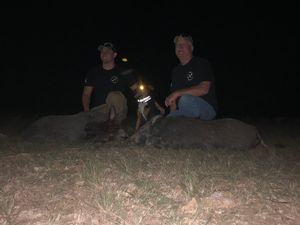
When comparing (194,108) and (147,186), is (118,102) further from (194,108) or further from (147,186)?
(147,186)

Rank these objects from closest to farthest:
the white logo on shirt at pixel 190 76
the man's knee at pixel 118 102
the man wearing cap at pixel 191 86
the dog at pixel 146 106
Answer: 1. the man wearing cap at pixel 191 86
2. the white logo on shirt at pixel 190 76
3. the dog at pixel 146 106
4. the man's knee at pixel 118 102

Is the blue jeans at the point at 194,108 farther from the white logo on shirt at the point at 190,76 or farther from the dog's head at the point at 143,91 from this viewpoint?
the dog's head at the point at 143,91

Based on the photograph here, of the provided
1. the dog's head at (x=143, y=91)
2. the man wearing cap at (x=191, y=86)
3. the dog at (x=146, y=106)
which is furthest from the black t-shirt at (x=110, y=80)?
the man wearing cap at (x=191, y=86)

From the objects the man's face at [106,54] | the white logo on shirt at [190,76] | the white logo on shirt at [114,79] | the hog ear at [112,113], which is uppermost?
the man's face at [106,54]

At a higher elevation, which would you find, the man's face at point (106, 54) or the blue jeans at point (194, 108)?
the man's face at point (106, 54)

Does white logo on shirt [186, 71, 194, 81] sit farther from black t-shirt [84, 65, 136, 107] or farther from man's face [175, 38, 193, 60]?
black t-shirt [84, 65, 136, 107]

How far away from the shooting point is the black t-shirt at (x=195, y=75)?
4878mm

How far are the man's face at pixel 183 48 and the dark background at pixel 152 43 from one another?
34.4ft

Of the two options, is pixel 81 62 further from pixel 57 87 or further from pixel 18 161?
pixel 18 161

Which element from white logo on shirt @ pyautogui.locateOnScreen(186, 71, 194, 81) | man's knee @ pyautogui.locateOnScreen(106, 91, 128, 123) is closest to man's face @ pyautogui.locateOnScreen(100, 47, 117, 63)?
man's knee @ pyautogui.locateOnScreen(106, 91, 128, 123)

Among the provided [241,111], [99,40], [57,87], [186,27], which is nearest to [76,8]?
[99,40]

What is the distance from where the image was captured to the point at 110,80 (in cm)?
559

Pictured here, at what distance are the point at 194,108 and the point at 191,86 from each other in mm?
250

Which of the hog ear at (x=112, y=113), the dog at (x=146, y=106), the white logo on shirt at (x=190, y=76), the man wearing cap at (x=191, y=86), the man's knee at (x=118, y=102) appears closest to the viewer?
the man wearing cap at (x=191, y=86)
